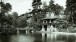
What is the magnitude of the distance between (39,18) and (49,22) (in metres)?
0.36

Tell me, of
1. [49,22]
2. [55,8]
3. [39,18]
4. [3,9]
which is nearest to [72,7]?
[55,8]

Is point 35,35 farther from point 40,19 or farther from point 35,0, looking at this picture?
point 35,0

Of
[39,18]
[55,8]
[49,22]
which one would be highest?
[55,8]

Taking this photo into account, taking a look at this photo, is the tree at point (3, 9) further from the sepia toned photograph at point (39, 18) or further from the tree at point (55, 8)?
the tree at point (55, 8)

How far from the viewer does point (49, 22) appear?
4.98 meters

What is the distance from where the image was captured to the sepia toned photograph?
4.80 meters

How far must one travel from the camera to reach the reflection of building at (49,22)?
4.85m

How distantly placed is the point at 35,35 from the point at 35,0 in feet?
3.83

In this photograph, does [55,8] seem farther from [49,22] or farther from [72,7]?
[72,7]

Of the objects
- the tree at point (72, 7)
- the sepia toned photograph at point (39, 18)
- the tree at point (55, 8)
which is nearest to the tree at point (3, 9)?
the sepia toned photograph at point (39, 18)

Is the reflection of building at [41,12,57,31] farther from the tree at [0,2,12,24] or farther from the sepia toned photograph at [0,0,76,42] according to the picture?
the tree at [0,2,12,24]

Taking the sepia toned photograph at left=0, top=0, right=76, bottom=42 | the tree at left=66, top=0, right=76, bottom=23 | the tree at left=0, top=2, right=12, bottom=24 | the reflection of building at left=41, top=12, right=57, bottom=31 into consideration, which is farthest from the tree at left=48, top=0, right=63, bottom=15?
the tree at left=0, top=2, right=12, bottom=24

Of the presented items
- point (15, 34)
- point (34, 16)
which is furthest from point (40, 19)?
point (15, 34)

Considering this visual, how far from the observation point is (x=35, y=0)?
5137 millimetres
